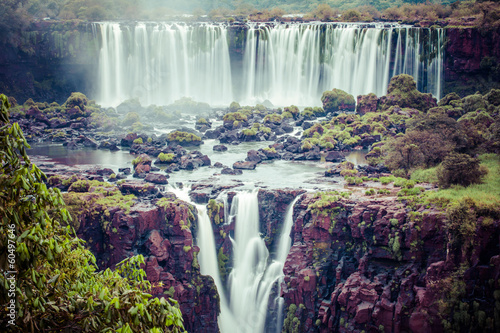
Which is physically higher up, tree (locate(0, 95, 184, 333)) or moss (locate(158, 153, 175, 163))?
tree (locate(0, 95, 184, 333))

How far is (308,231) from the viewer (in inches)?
794

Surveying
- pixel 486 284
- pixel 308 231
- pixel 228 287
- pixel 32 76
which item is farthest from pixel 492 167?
pixel 32 76

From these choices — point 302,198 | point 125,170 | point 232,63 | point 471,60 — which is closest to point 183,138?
point 125,170

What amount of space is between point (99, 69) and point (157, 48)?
7.37 meters

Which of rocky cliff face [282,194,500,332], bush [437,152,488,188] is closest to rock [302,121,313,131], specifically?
rocky cliff face [282,194,500,332]

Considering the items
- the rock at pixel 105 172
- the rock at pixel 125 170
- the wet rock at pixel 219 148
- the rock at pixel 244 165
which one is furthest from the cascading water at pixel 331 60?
the rock at pixel 105 172

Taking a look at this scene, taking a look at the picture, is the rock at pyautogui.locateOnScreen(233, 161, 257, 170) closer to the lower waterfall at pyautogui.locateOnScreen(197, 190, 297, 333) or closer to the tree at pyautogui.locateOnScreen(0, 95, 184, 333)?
the lower waterfall at pyautogui.locateOnScreen(197, 190, 297, 333)

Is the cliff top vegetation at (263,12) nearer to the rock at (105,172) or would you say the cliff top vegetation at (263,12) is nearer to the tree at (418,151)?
the tree at (418,151)

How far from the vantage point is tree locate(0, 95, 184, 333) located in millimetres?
5598

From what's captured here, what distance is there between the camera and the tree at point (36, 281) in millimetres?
5598

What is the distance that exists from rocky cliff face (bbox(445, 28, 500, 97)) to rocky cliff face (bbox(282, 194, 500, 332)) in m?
31.8

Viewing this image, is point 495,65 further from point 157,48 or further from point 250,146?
point 157,48

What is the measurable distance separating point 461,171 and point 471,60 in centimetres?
3099

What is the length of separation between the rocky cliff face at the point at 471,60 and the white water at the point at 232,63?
20.6 feet
